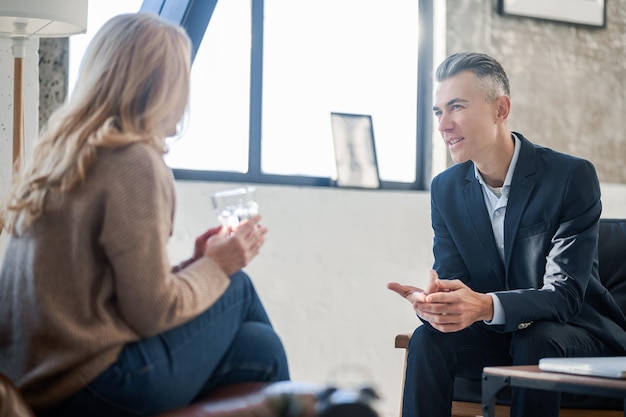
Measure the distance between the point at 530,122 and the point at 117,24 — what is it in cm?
313

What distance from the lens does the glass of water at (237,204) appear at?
1.79 m

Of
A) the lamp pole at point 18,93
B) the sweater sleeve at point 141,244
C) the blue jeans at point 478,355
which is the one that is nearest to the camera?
the sweater sleeve at point 141,244

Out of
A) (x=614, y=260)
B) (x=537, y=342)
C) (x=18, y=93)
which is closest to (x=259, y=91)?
(x=18, y=93)

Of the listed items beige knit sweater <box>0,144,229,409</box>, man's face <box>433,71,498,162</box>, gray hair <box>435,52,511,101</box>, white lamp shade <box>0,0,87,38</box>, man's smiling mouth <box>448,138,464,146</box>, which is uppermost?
white lamp shade <box>0,0,87,38</box>

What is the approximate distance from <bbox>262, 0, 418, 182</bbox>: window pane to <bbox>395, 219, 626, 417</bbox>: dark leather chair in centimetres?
162

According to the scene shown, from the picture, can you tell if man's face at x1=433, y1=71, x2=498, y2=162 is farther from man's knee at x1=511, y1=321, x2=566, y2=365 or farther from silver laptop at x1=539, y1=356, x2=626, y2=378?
silver laptop at x1=539, y1=356, x2=626, y2=378

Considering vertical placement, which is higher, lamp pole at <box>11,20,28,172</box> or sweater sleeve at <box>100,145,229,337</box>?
lamp pole at <box>11,20,28,172</box>

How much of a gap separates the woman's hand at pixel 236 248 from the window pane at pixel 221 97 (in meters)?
2.19

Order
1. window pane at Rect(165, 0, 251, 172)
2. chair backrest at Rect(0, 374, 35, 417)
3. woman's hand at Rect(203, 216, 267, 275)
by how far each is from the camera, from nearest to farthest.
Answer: chair backrest at Rect(0, 374, 35, 417) < woman's hand at Rect(203, 216, 267, 275) < window pane at Rect(165, 0, 251, 172)

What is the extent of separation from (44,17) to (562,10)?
110 inches

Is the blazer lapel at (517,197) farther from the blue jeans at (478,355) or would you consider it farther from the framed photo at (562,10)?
the framed photo at (562,10)

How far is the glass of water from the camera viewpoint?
1789mm

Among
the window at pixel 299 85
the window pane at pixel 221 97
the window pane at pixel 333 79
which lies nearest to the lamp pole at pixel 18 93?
the window at pixel 299 85

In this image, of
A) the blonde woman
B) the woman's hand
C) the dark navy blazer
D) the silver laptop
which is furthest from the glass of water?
the dark navy blazer
